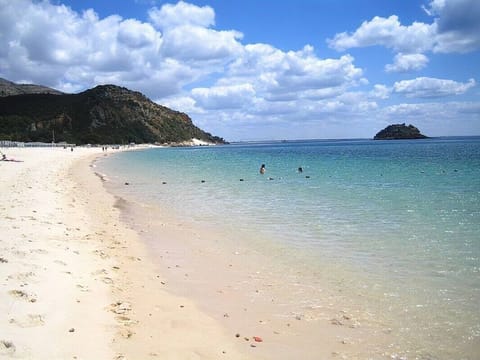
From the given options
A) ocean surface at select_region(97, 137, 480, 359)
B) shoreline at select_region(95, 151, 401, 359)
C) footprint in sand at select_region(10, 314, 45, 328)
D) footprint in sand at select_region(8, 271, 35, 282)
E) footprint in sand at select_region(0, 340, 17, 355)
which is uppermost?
footprint in sand at select_region(8, 271, 35, 282)

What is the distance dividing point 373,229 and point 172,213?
325 inches

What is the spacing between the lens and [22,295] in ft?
19.9

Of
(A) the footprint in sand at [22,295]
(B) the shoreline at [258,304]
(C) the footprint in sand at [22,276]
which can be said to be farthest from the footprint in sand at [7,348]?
(B) the shoreline at [258,304]

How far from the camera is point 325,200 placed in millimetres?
20172

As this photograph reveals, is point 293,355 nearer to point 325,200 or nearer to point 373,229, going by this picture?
point 373,229

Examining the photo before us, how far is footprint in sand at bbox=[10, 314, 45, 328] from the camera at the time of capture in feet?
17.0

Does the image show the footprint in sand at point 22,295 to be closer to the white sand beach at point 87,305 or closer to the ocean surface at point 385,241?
the white sand beach at point 87,305

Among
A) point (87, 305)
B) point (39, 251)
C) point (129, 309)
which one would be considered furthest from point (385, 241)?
point (39, 251)

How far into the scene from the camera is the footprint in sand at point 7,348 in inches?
174

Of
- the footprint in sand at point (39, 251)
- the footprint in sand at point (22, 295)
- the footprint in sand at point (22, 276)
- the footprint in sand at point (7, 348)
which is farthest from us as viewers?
the footprint in sand at point (39, 251)

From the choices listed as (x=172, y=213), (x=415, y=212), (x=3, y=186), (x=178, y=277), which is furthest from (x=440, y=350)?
(x=3, y=186)

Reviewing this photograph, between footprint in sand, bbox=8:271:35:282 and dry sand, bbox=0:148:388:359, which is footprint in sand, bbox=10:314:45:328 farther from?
footprint in sand, bbox=8:271:35:282

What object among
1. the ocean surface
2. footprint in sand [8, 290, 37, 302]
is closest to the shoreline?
the ocean surface

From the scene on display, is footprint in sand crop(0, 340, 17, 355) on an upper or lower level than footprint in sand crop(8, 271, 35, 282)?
lower
